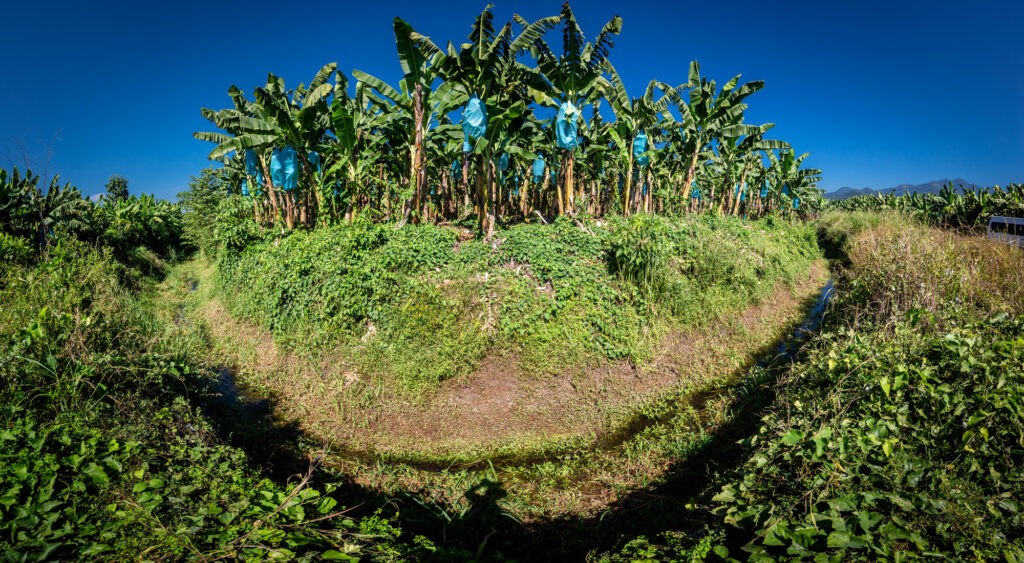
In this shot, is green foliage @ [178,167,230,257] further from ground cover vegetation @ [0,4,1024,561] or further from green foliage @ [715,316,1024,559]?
green foliage @ [715,316,1024,559]

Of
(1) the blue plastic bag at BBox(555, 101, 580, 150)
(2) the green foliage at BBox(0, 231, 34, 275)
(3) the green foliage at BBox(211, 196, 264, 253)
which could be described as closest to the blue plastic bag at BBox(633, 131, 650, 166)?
(1) the blue plastic bag at BBox(555, 101, 580, 150)

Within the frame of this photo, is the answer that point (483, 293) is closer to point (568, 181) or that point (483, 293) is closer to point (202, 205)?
point (568, 181)

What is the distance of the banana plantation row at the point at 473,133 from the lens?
7.76 m

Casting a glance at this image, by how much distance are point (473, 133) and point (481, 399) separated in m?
4.81

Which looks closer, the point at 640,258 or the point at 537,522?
the point at 537,522

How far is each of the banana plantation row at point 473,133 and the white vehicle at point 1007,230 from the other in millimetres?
5232

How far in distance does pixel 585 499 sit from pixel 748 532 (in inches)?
63.8

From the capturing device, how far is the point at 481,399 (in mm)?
5418

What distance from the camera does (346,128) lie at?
27.2 ft

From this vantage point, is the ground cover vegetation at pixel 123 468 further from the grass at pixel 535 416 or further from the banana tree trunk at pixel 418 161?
the banana tree trunk at pixel 418 161

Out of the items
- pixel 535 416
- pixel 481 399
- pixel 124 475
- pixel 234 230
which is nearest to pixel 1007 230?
pixel 535 416

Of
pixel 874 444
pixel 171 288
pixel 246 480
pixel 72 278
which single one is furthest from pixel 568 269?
pixel 171 288

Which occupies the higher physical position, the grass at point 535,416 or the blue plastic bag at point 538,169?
the blue plastic bag at point 538,169

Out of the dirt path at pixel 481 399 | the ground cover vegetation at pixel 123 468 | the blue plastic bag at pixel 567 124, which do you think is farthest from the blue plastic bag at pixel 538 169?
the ground cover vegetation at pixel 123 468
